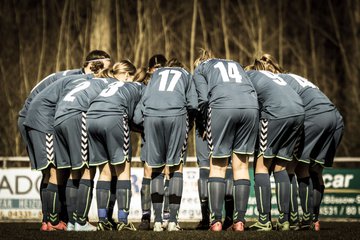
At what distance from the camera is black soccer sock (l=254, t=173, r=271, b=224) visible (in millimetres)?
8836

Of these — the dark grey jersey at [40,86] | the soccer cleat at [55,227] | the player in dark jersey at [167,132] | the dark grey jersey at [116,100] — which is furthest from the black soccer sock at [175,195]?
the dark grey jersey at [40,86]

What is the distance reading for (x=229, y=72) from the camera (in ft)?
29.7

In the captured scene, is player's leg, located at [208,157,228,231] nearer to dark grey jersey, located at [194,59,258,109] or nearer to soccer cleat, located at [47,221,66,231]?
dark grey jersey, located at [194,59,258,109]

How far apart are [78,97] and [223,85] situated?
1572 millimetres

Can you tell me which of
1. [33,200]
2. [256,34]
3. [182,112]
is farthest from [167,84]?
[256,34]

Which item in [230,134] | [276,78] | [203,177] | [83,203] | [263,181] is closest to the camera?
[230,134]

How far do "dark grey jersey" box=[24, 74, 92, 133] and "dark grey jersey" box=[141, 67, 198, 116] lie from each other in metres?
1.04

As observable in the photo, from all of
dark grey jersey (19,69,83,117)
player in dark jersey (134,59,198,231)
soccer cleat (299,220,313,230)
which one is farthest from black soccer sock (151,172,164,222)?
dark grey jersey (19,69,83,117)

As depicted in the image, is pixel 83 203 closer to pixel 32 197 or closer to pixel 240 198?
pixel 240 198

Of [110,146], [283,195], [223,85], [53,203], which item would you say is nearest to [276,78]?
[223,85]

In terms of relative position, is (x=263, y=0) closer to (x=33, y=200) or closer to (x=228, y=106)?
(x=33, y=200)

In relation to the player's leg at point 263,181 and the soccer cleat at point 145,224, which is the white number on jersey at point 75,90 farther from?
the player's leg at point 263,181

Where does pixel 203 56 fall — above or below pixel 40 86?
above

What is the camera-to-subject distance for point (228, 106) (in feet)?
28.8
